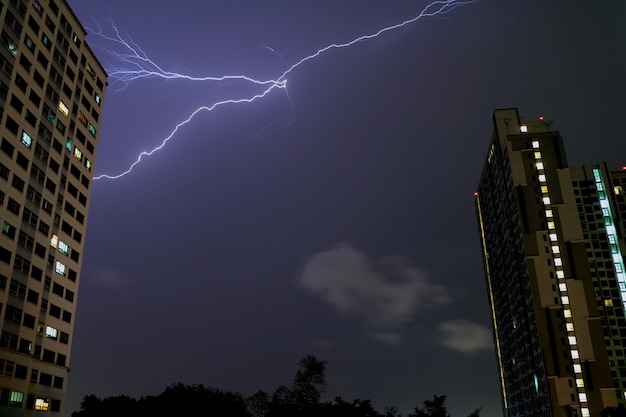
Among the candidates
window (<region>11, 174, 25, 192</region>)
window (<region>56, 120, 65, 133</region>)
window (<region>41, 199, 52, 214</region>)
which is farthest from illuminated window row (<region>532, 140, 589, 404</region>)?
window (<region>11, 174, 25, 192</region>)

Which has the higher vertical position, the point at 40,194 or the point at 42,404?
the point at 40,194

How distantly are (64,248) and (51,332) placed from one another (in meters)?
8.46

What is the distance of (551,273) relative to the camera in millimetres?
87938

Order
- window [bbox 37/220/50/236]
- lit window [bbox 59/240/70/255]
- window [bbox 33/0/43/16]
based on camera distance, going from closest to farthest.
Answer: window [bbox 37/220/50/236], window [bbox 33/0/43/16], lit window [bbox 59/240/70/255]

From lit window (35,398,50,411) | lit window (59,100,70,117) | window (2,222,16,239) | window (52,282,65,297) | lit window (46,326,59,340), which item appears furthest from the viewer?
lit window (59,100,70,117)

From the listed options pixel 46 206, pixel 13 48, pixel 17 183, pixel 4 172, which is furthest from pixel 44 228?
pixel 13 48

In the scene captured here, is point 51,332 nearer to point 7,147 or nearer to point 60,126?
point 7,147

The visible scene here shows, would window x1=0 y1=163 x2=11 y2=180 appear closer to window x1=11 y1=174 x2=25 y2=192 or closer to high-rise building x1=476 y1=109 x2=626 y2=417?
window x1=11 y1=174 x2=25 y2=192

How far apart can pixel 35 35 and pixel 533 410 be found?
82.0 metres

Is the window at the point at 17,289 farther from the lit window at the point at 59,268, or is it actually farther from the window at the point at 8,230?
the lit window at the point at 59,268

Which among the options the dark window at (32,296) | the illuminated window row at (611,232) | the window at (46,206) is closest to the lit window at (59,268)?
the dark window at (32,296)

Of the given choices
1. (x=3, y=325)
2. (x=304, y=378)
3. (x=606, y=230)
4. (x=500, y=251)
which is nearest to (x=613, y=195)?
(x=606, y=230)

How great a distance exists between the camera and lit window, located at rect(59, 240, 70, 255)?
57.1 metres

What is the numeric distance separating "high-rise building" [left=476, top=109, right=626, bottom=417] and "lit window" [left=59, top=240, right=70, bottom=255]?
64.0 m
